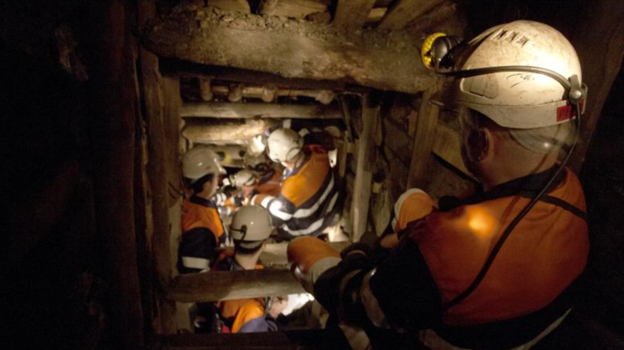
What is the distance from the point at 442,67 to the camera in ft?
5.36

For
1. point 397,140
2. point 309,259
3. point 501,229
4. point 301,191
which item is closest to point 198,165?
point 301,191

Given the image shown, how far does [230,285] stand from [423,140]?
2.17 m

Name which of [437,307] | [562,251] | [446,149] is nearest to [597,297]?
[562,251]

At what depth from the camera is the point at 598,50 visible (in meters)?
1.37

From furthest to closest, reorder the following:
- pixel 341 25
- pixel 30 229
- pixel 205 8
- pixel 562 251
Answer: pixel 341 25
pixel 205 8
pixel 562 251
pixel 30 229

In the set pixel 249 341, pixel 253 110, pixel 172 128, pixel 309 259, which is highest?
pixel 172 128

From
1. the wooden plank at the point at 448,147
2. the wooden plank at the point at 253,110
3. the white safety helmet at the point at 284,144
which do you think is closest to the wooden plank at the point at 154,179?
the wooden plank at the point at 448,147

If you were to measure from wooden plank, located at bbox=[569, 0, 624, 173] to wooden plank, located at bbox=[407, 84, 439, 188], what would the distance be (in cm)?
113

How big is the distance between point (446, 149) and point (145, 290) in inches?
99.7

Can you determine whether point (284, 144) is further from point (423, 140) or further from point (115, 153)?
point (115, 153)

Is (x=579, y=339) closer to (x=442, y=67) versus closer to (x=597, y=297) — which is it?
(x=597, y=297)

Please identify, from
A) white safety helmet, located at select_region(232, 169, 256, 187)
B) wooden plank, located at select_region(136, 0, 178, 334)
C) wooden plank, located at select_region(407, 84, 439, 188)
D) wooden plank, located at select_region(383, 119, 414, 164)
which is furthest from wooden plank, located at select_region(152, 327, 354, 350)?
white safety helmet, located at select_region(232, 169, 256, 187)

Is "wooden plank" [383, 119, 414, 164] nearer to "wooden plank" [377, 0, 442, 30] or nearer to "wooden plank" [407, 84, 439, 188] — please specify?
"wooden plank" [407, 84, 439, 188]

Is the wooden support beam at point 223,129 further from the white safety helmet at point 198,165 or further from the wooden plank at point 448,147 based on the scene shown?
the wooden plank at point 448,147
